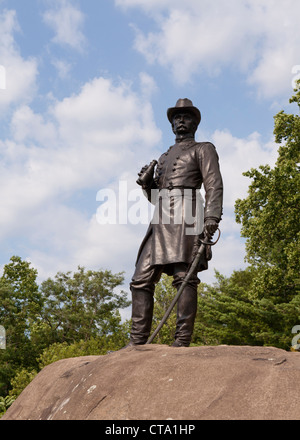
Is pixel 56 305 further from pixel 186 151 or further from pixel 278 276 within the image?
pixel 186 151

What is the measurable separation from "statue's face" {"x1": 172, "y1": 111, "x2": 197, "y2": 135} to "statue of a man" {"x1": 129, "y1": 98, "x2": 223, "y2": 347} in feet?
0.04

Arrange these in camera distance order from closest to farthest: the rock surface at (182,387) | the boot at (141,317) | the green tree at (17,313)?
the rock surface at (182,387)
the boot at (141,317)
the green tree at (17,313)

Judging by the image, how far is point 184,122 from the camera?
6629 mm

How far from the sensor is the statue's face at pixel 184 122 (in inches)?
261

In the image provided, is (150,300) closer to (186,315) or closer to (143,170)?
(186,315)

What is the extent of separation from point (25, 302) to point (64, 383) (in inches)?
959

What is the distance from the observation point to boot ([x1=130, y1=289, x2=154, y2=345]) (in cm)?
590

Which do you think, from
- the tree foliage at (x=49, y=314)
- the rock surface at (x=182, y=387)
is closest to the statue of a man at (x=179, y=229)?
the rock surface at (x=182, y=387)

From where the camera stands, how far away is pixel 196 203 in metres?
6.24

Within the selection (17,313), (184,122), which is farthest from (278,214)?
(17,313)

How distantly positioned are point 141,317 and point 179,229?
1.13 meters

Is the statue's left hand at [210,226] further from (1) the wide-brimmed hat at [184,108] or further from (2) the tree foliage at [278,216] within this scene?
(2) the tree foliage at [278,216]

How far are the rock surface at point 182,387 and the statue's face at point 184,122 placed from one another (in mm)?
2906
